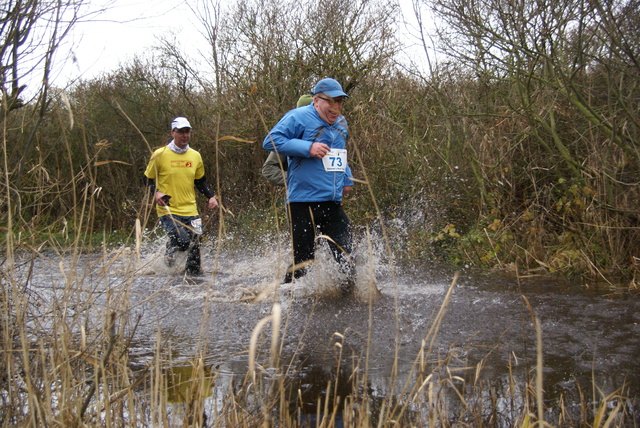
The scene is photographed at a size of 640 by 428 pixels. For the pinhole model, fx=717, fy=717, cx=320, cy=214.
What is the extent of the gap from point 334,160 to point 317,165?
154 millimetres

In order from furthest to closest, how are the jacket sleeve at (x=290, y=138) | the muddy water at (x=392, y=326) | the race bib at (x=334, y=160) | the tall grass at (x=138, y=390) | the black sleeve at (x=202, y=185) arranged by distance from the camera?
the black sleeve at (x=202, y=185), the race bib at (x=334, y=160), the jacket sleeve at (x=290, y=138), the muddy water at (x=392, y=326), the tall grass at (x=138, y=390)

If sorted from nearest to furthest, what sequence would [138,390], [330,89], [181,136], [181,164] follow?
[138,390] < [330,89] < [181,136] < [181,164]

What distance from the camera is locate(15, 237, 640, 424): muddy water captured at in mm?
3473

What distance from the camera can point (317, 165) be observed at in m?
5.97

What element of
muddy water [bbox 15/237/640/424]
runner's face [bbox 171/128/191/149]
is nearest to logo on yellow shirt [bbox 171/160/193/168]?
runner's face [bbox 171/128/191/149]

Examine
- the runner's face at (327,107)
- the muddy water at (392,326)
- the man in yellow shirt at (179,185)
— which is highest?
the runner's face at (327,107)

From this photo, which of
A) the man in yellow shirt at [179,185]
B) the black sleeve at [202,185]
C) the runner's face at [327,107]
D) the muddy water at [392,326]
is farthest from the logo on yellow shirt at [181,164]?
the runner's face at [327,107]

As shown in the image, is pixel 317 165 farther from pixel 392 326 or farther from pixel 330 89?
pixel 392 326

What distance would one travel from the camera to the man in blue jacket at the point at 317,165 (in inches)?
232

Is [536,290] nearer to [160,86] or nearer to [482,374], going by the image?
[482,374]

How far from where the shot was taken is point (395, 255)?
9.84m

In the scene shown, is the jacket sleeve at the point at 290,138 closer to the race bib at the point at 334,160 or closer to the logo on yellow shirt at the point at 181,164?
the race bib at the point at 334,160

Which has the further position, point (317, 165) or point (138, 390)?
point (317, 165)

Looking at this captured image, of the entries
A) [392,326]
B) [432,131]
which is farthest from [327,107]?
Result: [432,131]
